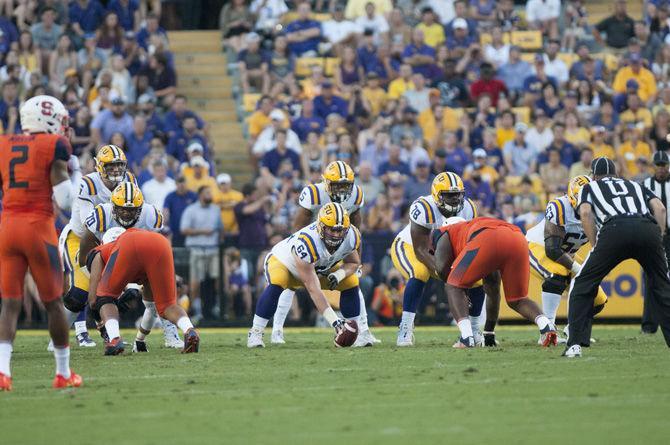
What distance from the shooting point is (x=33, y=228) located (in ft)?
32.1

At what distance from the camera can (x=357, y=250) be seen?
1426cm

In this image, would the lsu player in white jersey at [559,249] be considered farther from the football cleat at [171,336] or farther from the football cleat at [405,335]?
the football cleat at [171,336]

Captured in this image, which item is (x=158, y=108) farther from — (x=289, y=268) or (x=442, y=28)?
(x=289, y=268)

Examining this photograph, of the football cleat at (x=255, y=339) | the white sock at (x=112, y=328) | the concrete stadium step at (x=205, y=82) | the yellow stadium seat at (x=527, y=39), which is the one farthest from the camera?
the yellow stadium seat at (x=527, y=39)

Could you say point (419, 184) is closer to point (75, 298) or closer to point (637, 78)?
point (637, 78)

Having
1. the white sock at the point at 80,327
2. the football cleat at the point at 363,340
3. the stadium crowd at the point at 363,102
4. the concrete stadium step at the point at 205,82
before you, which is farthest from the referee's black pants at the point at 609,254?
the concrete stadium step at the point at 205,82

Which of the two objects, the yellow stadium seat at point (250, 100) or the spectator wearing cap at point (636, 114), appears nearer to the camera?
the spectator wearing cap at point (636, 114)

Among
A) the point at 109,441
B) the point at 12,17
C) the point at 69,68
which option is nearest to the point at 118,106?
the point at 69,68

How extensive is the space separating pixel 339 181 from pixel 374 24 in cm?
1023

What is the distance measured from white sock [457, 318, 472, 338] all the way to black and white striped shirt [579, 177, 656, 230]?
192cm

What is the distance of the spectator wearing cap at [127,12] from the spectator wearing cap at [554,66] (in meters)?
7.50

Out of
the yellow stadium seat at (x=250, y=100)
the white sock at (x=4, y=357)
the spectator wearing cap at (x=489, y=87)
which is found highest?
the spectator wearing cap at (x=489, y=87)

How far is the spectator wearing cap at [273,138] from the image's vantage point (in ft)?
70.5

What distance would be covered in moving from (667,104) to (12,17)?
11.6 metres
